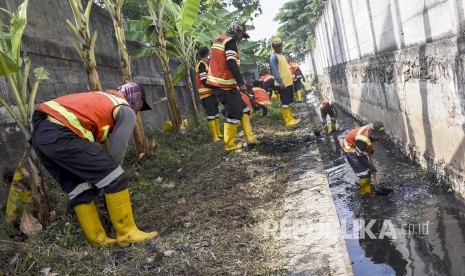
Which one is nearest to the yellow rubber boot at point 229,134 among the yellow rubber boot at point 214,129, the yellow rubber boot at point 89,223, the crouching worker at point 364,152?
the yellow rubber boot at point 214,129

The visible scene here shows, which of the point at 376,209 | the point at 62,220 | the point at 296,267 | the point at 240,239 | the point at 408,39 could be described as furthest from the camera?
the point at 408,39

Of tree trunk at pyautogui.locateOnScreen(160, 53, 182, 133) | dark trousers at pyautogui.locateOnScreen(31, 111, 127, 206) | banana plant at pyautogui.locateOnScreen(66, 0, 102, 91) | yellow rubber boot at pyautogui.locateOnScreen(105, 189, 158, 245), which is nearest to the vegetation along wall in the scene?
banana plant at pyautogui.locateOnScreen(66, 0, 102, 91)

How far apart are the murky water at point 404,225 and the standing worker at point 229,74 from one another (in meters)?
1.78

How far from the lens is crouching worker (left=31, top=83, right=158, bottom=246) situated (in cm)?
295

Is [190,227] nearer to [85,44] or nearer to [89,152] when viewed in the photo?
[89,152]

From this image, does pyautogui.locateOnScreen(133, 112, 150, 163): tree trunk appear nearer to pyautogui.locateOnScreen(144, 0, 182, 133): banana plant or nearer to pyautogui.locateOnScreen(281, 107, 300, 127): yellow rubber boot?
pyautogui.locateOnScreen(144, 0, 182, 133): banana plant

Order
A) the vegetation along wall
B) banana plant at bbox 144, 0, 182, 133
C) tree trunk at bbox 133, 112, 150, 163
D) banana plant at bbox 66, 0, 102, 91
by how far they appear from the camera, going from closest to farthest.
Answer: the vegetation along wall
banana plant at bbox 66, 0, 102, 91
tree trunk at bbox 133, 112, 150, 163
banana plant at bbox 144, 0, 182, 133

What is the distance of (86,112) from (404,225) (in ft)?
9.07

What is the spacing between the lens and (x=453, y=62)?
10.9 ft

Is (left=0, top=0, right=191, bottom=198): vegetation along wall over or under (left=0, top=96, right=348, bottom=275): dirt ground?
over

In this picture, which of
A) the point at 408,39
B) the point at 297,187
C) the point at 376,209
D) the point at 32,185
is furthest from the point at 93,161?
the point at 408,39

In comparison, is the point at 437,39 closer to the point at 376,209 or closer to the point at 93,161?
the point at 376,209

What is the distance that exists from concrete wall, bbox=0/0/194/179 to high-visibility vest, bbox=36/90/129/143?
1446 mm

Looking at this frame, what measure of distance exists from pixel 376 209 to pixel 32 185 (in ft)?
10.4
